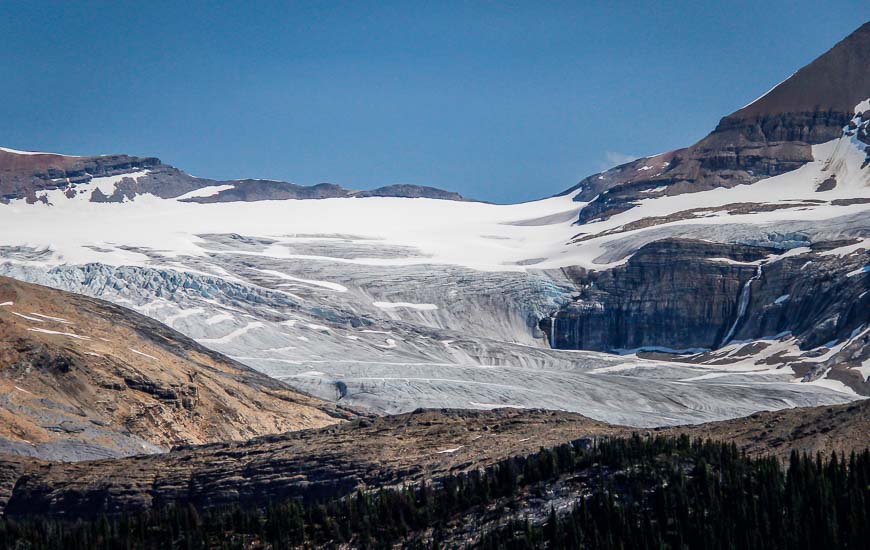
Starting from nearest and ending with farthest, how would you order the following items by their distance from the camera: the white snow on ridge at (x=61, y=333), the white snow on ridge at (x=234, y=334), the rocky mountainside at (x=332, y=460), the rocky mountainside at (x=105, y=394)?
the rocky mountainside at (x=332, y=460)
the rocky mountainside at (x=105, y=394)
the white snow on ridge at (x=61, y=333)
the white snow on ridge at (x=234, y=334)

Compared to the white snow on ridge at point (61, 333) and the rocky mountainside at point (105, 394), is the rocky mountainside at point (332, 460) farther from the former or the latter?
the white snow on ridge at point (61, 333)

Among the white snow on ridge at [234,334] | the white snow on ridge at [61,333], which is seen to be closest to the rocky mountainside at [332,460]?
the white snow on ridge at [61,333]

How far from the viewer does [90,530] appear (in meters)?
68.4

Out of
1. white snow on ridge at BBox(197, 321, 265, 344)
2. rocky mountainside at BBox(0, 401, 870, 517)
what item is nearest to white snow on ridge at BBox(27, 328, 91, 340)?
rocky mountainside at BBox(0, 401, 870, 517)

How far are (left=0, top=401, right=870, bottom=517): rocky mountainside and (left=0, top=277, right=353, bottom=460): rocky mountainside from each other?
11940 mm

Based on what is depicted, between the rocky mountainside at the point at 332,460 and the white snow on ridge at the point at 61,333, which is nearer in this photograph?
the rocky mountainside at the point at 332,460

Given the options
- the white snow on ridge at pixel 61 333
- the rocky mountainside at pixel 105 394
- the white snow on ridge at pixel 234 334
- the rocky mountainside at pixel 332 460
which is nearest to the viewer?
the rocky mountainside at pixel 332 460

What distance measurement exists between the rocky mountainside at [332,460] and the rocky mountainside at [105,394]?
11940 millimetres

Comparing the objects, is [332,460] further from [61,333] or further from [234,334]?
[234,334]

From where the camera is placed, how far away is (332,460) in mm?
79938

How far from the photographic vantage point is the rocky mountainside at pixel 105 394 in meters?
101

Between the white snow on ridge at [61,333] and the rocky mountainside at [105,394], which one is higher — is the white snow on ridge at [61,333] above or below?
above

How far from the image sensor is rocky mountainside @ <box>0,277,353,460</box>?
10081 cm

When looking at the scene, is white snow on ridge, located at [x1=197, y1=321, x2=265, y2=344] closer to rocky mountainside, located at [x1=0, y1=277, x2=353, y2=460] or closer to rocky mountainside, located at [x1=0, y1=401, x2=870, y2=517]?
rocky mountainside, located at [x1=0, y1=277, x2=353, y2=460]
